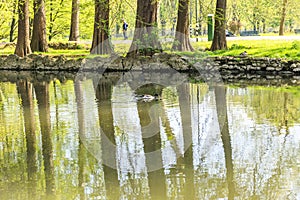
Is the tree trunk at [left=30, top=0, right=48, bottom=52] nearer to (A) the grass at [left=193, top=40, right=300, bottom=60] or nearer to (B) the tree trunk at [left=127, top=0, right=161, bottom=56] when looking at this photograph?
(B) the tree trunk at [left=127, top=0, right=161, bottom=56]

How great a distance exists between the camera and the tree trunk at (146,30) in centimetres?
1819

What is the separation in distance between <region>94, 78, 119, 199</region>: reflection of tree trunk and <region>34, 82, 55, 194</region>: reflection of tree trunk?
672mm

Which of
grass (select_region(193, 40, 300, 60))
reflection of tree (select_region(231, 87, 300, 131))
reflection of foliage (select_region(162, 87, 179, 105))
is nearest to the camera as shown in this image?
reflection of tree (select_region(231, 87, 300, 131))

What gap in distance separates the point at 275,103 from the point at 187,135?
356 cm

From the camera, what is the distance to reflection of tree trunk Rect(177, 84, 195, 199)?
226 inches

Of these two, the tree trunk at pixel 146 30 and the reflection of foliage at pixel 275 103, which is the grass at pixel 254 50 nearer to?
the tree trunk at pixel 146 30

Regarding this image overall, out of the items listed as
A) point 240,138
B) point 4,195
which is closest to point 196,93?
point 240,138

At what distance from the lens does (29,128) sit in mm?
8914

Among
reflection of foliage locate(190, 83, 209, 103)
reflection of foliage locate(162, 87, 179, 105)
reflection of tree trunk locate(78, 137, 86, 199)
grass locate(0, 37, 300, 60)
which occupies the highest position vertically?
grass locate(0, 37, 300, 60)

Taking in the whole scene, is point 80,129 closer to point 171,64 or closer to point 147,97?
point 147,97

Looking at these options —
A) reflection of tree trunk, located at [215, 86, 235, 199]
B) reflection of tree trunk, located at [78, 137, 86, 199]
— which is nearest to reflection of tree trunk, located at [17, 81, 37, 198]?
reflection of tree trunk, located at [78, 137, 86, 199]

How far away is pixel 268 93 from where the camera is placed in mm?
12562

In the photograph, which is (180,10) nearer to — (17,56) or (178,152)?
(17,56)

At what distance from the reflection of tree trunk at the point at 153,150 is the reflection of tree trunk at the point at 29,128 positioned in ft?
4.54
